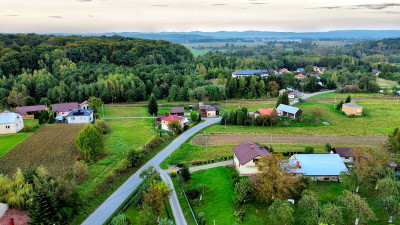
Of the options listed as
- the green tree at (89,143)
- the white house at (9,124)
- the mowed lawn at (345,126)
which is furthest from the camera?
the mowed lawn at (345,126)

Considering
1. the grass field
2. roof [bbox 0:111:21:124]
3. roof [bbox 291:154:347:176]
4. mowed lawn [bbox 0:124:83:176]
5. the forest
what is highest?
the forest

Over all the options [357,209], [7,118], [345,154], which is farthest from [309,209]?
[7,118]

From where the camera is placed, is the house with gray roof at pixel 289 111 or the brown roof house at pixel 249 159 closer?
the brown roof house at pixel 249 159

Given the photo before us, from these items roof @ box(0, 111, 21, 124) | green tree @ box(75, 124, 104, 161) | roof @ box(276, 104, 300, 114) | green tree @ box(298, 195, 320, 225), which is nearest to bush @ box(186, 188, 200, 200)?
green tree @ box(298, 195, 320, 225)

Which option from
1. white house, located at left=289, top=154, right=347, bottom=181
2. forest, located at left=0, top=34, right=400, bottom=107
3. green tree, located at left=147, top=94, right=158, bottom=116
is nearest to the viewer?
white house, located at left=289, top=154, right=347, bottom=181

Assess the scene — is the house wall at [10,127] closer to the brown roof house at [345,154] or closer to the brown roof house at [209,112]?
the brown roof house at [209,112]

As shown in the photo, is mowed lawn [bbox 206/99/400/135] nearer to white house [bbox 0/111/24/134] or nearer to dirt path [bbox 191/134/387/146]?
dirt path [bbox 191/134/387/146]

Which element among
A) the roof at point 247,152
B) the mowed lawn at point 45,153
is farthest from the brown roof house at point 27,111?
the roof at point 247,152
